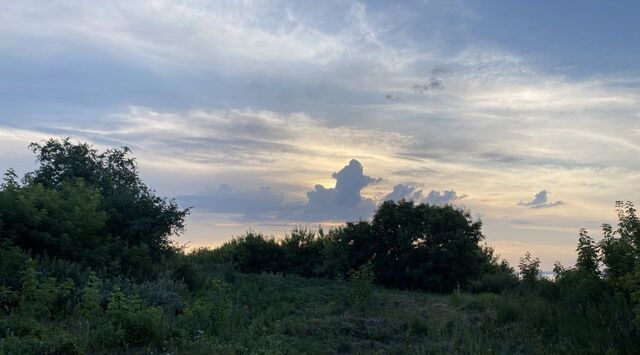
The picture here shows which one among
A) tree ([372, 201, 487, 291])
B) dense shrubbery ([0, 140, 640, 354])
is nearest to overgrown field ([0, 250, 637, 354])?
dense shrubbery ([0, 140, 640, 354])

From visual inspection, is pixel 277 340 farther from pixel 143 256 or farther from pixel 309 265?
pixel 309 265

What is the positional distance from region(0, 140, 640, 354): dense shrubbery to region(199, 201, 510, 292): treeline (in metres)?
0.06

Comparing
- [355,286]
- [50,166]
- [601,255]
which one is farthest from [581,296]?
[50,166]

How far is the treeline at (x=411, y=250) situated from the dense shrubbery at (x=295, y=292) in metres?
0.06

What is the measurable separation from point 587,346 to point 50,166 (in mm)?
26682

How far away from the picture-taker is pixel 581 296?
15.8 m

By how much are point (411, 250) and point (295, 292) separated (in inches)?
278

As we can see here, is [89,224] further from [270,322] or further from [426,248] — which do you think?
[426,248]

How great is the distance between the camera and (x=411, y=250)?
24.3m

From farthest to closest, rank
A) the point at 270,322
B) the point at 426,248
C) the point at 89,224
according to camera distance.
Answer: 1. the point at 426,248
2. the point at 89,224
3. the point at 270,322

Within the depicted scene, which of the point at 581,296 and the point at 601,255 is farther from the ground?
the point at 601,255

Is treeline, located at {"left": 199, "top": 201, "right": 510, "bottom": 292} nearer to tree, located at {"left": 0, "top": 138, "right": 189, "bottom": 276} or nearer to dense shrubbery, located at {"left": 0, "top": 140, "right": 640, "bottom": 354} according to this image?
dense shrubbery, located at {"left": 0, "top": 140, "right": 640, "bottom": 354}

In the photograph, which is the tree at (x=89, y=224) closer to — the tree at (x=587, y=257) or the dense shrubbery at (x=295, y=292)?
the dense shrubbery at (x=295, y=292)

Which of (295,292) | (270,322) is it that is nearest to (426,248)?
(295,292)
